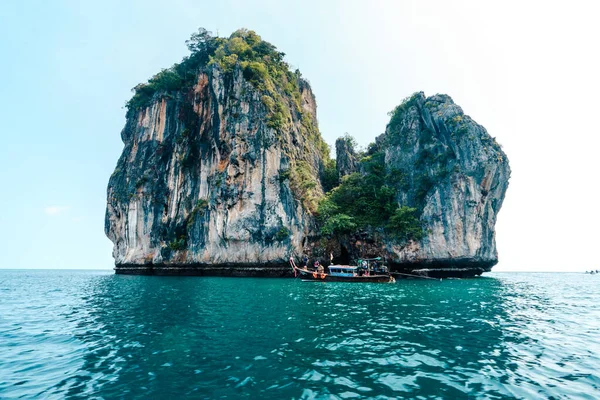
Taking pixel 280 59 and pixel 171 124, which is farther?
pixel 280 59

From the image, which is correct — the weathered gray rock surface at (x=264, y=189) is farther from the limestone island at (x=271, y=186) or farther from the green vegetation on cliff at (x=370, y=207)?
the green vegetation on cliff at (x=370, y=207)

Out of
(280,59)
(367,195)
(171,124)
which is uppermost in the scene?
(280,59)

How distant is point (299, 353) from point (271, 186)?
105 feet

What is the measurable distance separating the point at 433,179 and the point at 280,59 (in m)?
32.9

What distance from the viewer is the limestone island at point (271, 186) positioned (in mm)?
37094

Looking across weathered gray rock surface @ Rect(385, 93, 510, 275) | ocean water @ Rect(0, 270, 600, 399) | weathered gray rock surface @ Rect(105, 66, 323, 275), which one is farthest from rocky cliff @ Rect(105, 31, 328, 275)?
ocean water @ Rect(0, 270, 600, 399)

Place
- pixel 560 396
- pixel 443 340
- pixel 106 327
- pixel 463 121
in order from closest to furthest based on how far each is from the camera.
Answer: pixel 560 396 < pixel 443 340 < pixel 106 327 < pixel 463 121

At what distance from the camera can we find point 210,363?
7.06m

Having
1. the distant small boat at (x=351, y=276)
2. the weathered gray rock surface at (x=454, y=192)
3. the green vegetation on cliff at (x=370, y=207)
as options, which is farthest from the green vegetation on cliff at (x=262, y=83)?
the weathered gray rock surface at (x=454, y=192)

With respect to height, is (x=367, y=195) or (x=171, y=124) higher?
(x=171, y=124)

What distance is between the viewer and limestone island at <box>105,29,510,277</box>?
37.1 m

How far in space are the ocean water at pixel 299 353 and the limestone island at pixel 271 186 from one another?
23505mm

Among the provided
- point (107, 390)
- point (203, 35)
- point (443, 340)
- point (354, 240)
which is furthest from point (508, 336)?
point (203, 35)

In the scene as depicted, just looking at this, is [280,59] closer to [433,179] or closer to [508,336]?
[433,179]
